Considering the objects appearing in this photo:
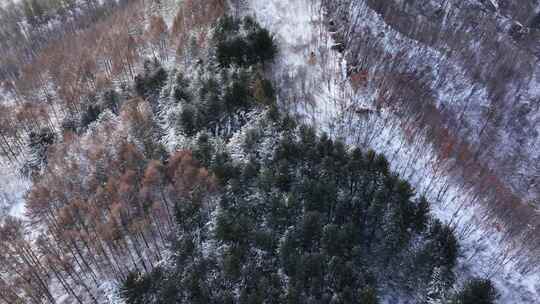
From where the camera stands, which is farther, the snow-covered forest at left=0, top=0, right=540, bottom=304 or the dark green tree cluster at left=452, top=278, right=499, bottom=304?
the snow-covered forest at left=0, top=0, right=540, bottom=304

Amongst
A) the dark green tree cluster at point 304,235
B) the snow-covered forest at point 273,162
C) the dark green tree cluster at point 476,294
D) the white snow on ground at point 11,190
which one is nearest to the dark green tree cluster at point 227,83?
the snow-covered forest at point 273,162

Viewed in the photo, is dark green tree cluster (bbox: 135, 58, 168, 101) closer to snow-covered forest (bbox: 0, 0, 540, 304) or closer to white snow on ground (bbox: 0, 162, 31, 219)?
snow-covered forest (bbox: 0, 0, 540, 304)

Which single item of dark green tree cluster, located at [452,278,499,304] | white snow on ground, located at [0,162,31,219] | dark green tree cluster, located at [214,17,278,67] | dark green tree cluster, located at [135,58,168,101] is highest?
dark green tree cluster, located at [214,17,278,67]

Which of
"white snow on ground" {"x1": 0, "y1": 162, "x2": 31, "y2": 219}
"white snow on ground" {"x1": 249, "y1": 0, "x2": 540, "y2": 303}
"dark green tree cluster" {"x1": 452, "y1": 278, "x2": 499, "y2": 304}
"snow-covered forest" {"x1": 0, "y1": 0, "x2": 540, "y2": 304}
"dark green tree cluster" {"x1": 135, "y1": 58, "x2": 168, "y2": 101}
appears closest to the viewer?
"dark green tree cluster" {"x1": 452, "y1": 278, "x2": 499, "y2": 304}

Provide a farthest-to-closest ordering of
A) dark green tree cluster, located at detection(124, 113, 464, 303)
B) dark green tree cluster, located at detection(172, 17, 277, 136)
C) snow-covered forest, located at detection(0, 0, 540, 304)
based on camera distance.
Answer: dark green tree cluster, located at detection(172, 17, 277, 136), snow-covered forest, located at detection(0, 0, 540, 304), dark green tree cluster, located at detection(124, 113, 464, 303)

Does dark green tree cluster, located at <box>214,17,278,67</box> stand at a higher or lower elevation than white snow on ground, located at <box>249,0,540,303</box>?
higher

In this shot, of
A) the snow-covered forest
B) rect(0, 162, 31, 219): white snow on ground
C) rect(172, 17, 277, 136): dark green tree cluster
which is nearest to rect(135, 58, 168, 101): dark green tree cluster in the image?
the snow-covered forest

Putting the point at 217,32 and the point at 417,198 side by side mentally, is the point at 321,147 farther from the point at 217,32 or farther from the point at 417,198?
the point at 217,32
